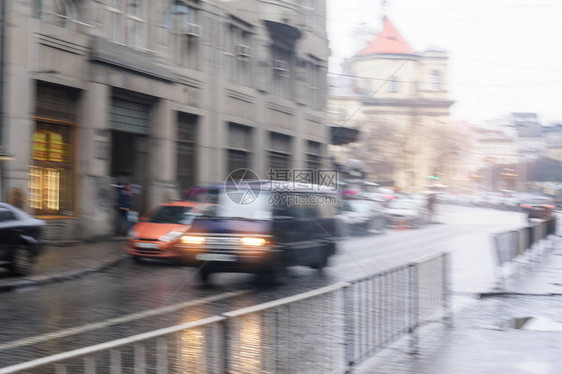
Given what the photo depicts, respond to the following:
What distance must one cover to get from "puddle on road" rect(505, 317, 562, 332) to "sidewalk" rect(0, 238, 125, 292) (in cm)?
782

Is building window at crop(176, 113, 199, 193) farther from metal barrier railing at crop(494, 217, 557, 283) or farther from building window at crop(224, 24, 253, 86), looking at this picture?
metal barrier railing at crop(494, 217, 557, 283)

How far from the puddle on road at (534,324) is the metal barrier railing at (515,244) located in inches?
114

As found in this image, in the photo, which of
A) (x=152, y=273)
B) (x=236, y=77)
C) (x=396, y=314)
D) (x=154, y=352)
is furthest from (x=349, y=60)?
(x=154, y=352)

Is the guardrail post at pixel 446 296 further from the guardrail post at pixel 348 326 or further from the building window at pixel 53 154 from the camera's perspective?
the building window at pixel 53 154

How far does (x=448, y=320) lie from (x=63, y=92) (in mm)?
13712

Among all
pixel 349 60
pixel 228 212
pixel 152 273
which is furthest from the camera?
pixel 349 60

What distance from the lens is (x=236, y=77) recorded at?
77.7 feet

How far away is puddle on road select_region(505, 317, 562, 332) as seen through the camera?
25.2 feet

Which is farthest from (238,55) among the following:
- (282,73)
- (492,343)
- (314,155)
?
(492,343)

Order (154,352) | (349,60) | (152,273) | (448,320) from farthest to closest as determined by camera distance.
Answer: (349,60) < (152,273) < (448,320) < (154,352)

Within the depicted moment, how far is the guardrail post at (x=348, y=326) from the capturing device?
494cm

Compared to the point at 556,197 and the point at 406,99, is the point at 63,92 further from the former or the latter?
the point at 556,197

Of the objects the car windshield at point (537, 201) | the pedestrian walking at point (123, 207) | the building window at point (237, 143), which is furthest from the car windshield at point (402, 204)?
the pedestrian walking at point (123, 207)

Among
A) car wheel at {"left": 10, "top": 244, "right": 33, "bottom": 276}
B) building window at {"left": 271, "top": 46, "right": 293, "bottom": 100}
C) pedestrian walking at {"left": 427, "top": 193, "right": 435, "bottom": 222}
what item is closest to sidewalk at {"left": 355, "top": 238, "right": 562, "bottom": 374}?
car wheel at {"left": 10, "top": 244, "right": 33, "bottom": 276}
